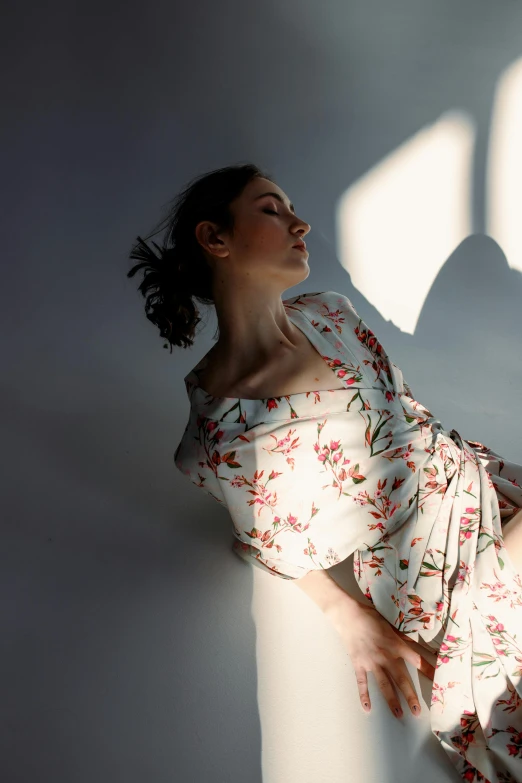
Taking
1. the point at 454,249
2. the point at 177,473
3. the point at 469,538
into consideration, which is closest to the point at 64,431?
the point at 177,473

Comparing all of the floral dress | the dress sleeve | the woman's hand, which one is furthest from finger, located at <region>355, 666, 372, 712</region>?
the dress sleeve

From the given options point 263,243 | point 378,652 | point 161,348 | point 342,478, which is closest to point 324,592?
point 378,652

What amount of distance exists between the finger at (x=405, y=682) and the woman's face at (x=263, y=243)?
0.71m

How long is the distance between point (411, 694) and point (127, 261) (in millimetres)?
1625

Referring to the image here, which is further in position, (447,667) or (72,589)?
(72,589)

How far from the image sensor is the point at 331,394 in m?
1.28

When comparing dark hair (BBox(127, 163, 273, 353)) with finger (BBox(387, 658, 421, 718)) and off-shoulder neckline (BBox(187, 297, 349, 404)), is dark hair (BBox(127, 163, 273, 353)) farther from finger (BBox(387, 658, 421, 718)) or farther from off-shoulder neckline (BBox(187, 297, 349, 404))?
finger (BBox(387, 658, 421, 718))

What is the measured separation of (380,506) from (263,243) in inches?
20.5

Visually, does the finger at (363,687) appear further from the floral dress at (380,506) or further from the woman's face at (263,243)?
the woman's face at (263,243)

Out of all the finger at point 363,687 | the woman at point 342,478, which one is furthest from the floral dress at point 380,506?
the finger at point 363,687

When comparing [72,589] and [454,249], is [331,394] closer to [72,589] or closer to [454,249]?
[72,589]

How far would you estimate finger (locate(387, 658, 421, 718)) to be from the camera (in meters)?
1.20

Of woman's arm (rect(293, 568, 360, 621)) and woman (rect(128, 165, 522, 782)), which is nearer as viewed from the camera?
woman (rect(128, 165, 522, 782))

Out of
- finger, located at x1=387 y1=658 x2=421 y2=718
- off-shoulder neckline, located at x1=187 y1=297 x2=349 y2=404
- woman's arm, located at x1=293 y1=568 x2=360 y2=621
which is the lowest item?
finger, located at x1=387 y1=658 x2=421 y2=718
